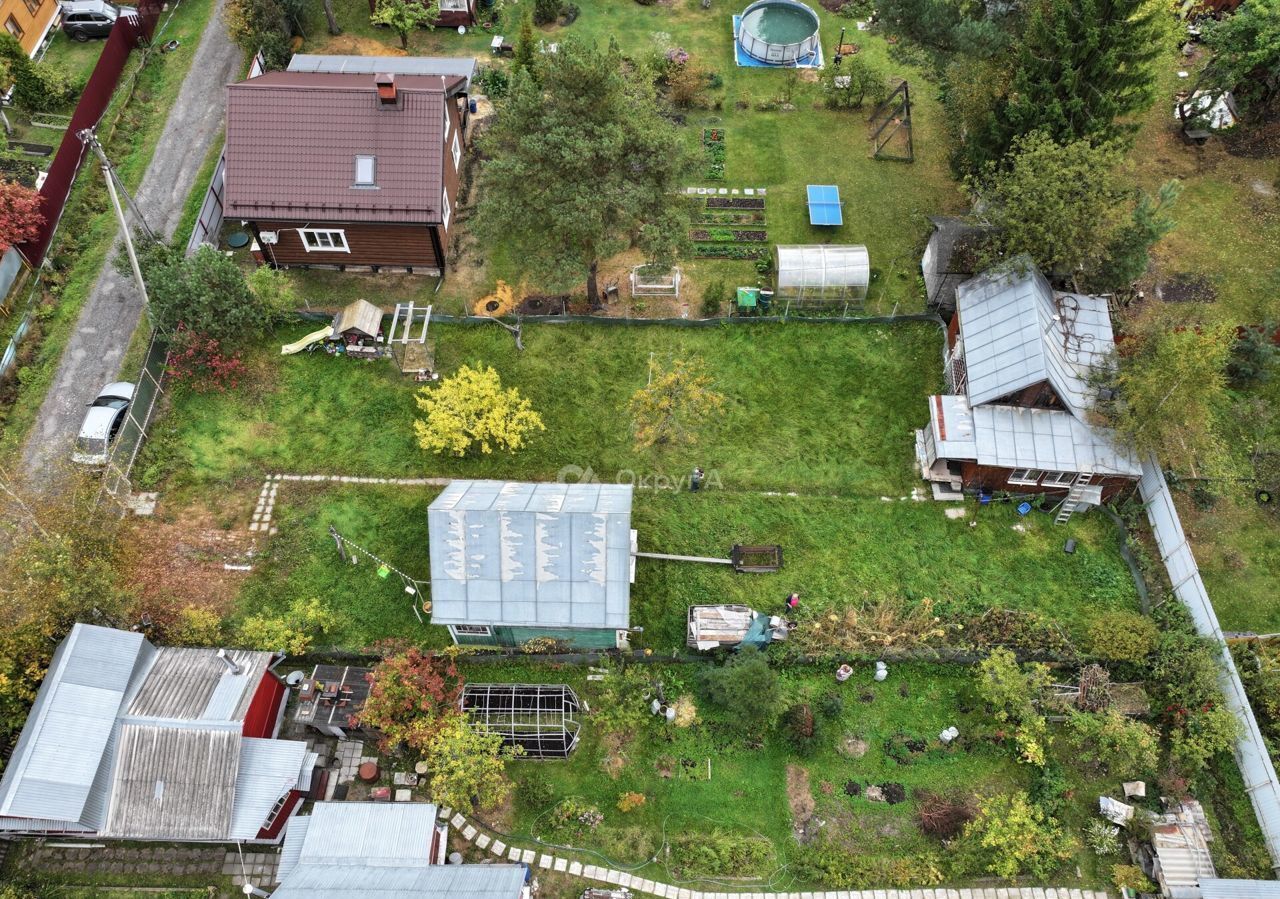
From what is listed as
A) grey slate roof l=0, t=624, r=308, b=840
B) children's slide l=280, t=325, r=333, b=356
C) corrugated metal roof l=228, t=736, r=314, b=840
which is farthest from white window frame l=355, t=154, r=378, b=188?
corrugated metal roof l=228, t=736, r=314, b=840

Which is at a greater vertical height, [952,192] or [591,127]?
[952,192]

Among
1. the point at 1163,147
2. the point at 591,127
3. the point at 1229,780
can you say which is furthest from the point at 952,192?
the point at 1229,780

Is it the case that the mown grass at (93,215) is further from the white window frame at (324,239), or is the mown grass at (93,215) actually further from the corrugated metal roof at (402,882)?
the corrugated metal roof at (402,882)

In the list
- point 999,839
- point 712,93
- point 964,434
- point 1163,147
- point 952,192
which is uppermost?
point 712,93

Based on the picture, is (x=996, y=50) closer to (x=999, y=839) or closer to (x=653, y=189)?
(x=653, y=189)

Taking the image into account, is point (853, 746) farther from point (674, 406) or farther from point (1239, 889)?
point (674, 406)

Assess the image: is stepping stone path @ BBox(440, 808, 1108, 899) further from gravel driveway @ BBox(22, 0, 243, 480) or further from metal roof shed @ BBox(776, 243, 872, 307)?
gravel driveway @ BBox(22, 0, 243, 480)
